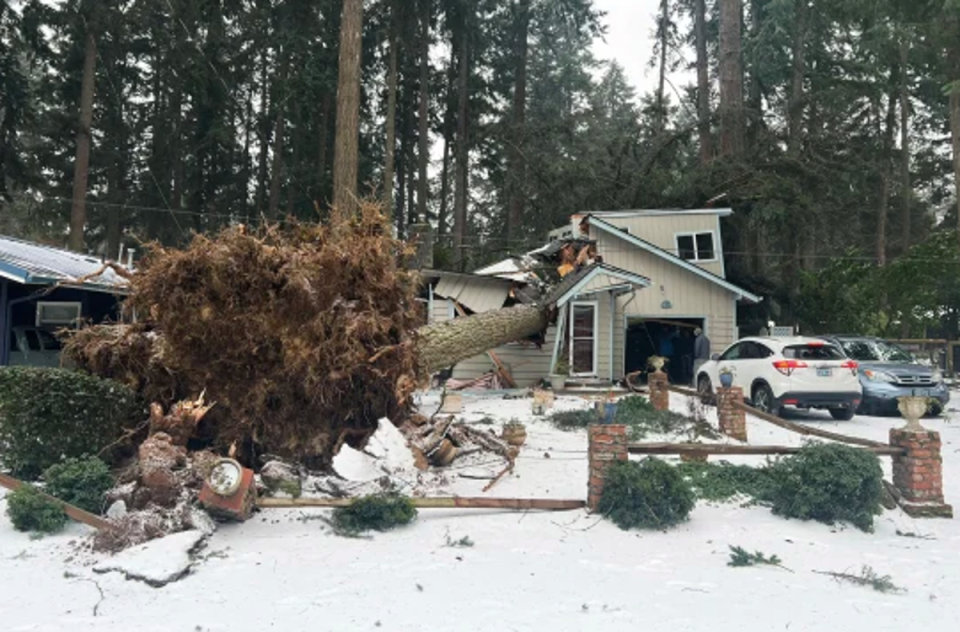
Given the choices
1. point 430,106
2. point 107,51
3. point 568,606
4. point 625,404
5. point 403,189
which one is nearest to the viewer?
point 568,606

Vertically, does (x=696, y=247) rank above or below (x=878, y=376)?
above

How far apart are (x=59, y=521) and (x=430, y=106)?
26.6 m

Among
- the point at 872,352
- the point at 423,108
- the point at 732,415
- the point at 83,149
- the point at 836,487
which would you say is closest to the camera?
the point at 836,487

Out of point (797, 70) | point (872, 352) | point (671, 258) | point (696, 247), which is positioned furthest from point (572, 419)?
point (797, 70)

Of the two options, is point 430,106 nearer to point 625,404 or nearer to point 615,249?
point 615,249

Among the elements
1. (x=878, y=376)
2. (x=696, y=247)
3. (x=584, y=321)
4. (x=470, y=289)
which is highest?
(x=696, y=247)

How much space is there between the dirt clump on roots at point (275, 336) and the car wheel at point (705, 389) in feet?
23.0

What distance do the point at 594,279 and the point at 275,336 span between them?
11006 millimetres

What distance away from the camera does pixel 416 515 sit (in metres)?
5.82

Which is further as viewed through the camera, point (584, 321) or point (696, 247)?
point (696, 247)

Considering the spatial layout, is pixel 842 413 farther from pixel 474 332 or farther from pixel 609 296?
pixel 474 332

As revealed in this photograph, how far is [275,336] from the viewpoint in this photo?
6.64 metres

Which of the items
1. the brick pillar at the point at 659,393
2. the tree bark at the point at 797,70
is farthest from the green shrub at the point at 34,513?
the tree bark at the point at 797,70

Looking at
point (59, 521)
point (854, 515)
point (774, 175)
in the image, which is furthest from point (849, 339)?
point (59, 521)
